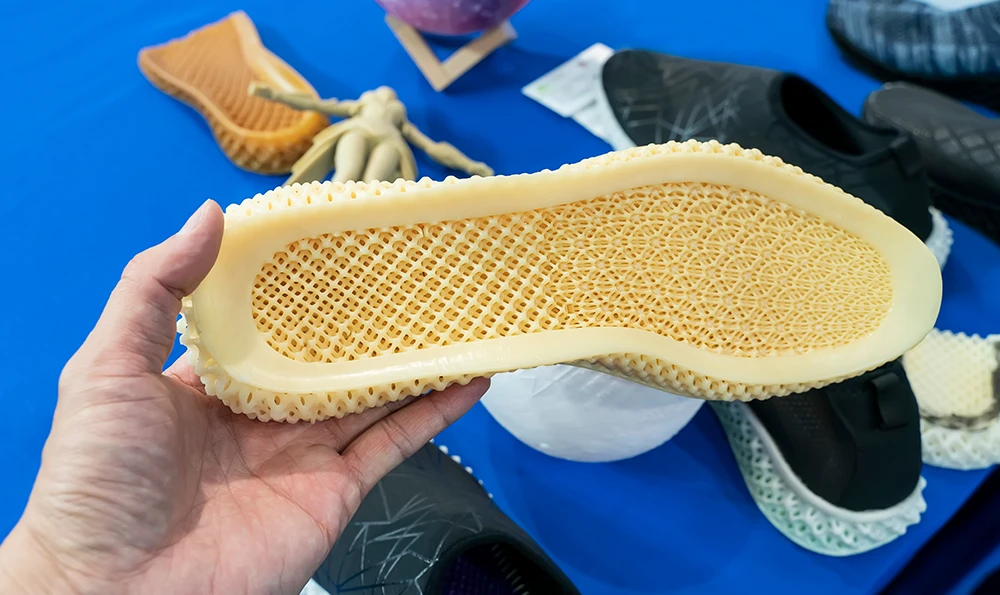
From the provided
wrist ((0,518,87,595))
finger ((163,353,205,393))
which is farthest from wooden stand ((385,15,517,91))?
wrist ((0,518,87,595))

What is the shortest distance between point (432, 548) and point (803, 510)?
433 mm

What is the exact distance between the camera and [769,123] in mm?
851

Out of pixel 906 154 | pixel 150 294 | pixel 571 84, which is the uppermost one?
pixel 150 294

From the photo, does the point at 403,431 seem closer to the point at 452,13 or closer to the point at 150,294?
the point at 150,294

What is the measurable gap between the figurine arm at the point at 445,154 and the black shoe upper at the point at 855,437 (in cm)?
50

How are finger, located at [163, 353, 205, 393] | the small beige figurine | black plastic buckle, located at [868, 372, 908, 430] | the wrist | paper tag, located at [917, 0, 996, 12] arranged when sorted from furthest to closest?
paper tag, located at [917, 0, 996, 12] → the small beige figurine → black plastic buckle, located at [868, 372, 908, 430] → finger, located at [163, 353, 205, 393] → the wrist

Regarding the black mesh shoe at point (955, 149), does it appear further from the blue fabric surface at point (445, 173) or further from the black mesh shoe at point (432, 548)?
the black mesh shoe at point (432, 548)

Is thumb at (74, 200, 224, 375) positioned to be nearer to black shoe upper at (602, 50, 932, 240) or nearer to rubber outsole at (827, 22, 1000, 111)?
black shoe upper at (602, 50, 932, 240)

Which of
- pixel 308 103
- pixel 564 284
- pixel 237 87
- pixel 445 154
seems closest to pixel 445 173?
pixel 445 154

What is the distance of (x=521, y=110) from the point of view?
111cm

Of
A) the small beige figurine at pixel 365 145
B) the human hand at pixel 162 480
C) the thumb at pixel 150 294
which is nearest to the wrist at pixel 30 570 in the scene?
the human hand at pixel 162 480

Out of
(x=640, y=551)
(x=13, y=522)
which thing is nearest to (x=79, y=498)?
(x=13, y=522)

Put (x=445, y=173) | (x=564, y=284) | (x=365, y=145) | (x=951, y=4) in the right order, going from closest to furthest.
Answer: (x=564, y=284), (x=365, y=145), (x=445, y=173), (x=951, y=4)

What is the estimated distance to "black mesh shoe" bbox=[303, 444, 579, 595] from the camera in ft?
1.95
